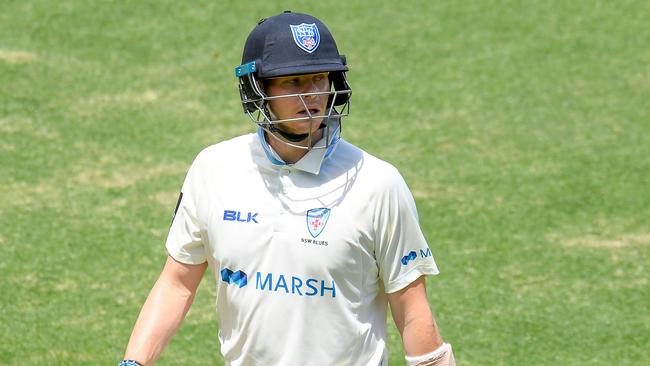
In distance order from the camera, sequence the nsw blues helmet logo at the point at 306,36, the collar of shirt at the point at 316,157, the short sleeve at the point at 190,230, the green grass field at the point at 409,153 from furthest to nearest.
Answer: the green grass field at the point at 409,153 < the short sleeve at the point at 190,230 < the collar of shirt at the point at 316,157 < the nsw blues helmet logo at the point at 306,36

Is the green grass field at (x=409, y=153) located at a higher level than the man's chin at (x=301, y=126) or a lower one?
lower

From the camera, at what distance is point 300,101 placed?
14.0 feet

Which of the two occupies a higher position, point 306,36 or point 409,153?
point 306,36

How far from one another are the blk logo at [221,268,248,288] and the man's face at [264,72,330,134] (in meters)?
0.54

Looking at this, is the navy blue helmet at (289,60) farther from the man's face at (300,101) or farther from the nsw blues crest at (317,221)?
the nsw blues crest at (317,221)

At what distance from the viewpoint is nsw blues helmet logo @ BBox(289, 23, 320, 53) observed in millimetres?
4230

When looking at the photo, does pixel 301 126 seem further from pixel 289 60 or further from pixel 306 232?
pixel 306 232

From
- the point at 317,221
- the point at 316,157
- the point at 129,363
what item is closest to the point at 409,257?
the point at 317,221

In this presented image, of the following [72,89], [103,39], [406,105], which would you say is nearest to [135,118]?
[72,89]

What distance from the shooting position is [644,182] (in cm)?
1011

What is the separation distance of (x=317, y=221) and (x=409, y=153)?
6583mm

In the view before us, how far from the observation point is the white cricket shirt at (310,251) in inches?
167

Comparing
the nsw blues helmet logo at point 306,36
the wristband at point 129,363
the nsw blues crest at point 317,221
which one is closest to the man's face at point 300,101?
the nsw blues helmet logo at point 306,36

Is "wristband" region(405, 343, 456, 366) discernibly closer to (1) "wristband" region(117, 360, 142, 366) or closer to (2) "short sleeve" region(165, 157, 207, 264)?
(2) "short sleeve" region(165, 157, 207, 264)
